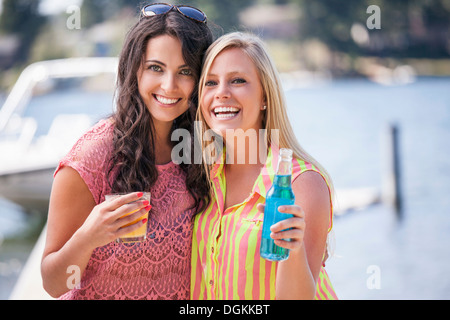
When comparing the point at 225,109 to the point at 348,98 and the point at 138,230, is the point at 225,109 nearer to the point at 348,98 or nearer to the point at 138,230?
the point at 138,230

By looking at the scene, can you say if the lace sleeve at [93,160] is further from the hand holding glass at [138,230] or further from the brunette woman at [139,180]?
the hand holding glass at [138,230]

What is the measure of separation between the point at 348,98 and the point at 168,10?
96.7ft

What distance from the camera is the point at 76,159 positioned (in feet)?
6.09

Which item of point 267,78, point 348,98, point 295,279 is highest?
point 348,98

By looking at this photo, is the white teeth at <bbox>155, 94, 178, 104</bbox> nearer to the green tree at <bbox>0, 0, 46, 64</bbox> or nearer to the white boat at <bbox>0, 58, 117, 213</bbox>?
the white boat at <bbox>0, 58, 117, 213</bbox>

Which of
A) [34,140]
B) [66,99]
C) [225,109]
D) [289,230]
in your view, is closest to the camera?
[289,230]

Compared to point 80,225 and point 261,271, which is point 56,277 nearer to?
point 80,225

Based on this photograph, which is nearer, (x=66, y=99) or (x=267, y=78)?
(x=267, y=78)

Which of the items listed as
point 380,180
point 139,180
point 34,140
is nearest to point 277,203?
point 139,180

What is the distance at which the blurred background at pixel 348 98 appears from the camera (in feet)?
32.6

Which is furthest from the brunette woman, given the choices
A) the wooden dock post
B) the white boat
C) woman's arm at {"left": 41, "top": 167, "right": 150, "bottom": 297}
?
the wooden dock post

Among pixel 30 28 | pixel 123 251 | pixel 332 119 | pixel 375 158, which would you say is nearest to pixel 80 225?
pixel 123 251

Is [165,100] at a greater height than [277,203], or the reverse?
[165,100]

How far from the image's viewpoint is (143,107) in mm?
2096
